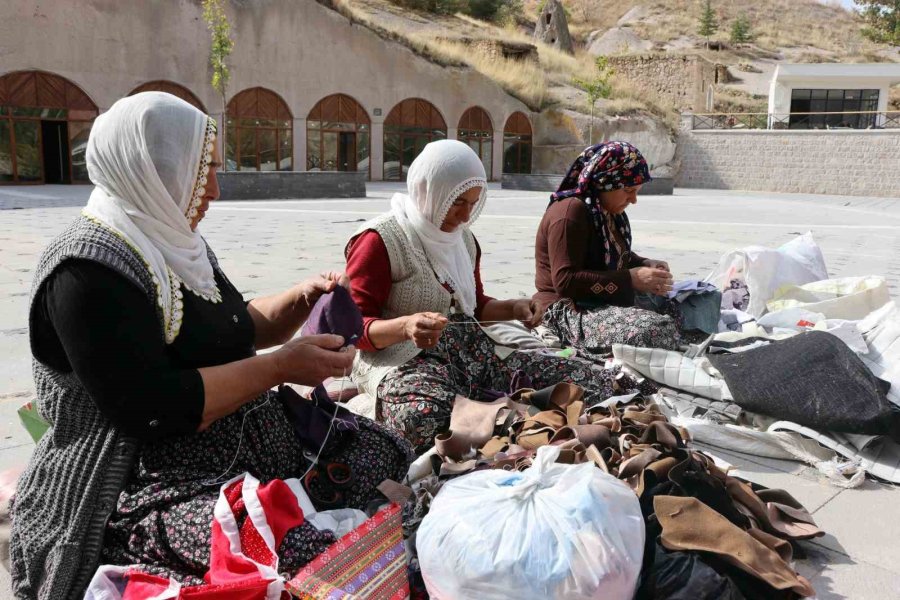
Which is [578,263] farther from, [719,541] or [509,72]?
[509,72]

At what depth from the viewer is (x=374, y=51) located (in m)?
26.5

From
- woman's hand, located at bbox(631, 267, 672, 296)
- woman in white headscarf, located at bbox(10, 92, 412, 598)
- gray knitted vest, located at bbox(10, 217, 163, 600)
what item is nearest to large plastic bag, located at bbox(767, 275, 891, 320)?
woman's hand, located at bbox(631, 267, 672, 296)

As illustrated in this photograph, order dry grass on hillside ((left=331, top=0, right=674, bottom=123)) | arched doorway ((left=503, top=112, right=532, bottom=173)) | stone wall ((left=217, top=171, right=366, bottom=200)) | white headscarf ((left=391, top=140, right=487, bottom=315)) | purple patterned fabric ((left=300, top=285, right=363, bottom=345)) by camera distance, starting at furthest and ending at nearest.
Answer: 1. arched doorway ((left=503, top=112, right=532, bottom=173))
2. dry grass on hillside ((left=331, top=0, right=674, bottom=123))
3. stone wall ((left=217, top=171, right=366, bottom=200))
4. white headscarf ((left=391, top=140, right=487, bottom=315))
5. purple patterned fabric ((left=300, top=285, right=363, bottom=345))

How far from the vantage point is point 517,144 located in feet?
102

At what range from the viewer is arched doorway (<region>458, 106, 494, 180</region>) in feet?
96.9

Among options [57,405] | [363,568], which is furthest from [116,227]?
[363,568]

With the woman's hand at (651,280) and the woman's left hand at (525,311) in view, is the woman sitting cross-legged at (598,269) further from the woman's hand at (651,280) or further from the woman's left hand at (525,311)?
the woman's left hand at (525,311)

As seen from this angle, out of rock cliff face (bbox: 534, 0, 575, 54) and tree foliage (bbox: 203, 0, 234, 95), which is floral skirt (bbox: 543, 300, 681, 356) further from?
rock cliff face (bbox: 534, 0, 575, 54)

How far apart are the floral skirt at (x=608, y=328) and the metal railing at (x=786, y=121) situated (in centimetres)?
2809

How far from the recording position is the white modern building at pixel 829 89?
33844 millimetres

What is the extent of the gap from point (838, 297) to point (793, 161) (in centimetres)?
2677

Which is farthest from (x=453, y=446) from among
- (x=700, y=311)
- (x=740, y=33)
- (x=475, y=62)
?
(x=740, y=33)

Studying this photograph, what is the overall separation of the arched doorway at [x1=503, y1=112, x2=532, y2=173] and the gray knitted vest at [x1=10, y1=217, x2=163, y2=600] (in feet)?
98.0

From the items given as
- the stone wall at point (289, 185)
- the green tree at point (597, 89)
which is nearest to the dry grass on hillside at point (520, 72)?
the green tree at point (597, 89)
